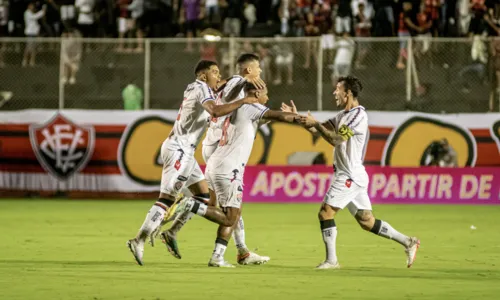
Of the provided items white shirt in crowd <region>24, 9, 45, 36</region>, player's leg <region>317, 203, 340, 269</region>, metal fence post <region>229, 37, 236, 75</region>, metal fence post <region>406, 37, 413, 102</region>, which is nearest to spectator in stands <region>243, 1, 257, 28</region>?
metal fence post <region>229, 37, 236, 75</region>

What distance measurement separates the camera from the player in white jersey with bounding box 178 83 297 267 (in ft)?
41.9

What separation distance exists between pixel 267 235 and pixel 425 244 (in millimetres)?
2551

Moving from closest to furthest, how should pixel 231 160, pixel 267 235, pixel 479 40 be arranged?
1. pixel 231 160
2. pixel 267 235
3. pixel 479 40

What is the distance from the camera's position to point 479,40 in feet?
82.7

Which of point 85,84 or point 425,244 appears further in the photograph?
point 85,84

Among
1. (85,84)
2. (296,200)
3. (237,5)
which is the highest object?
(237,5)

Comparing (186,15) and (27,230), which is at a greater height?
(186,15)

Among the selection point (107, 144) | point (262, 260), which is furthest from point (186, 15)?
point (262, 260)

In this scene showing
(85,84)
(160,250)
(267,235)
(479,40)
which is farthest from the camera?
(85,84)

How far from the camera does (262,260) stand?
43.7 feet

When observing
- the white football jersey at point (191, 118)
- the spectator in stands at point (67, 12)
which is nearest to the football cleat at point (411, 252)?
the white football jersey at point (191, 118)

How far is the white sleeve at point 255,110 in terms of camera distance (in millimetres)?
12735

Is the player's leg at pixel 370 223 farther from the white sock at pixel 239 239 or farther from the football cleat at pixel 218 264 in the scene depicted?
the football cleat at pixel 218 264

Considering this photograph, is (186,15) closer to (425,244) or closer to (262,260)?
(425,244)
